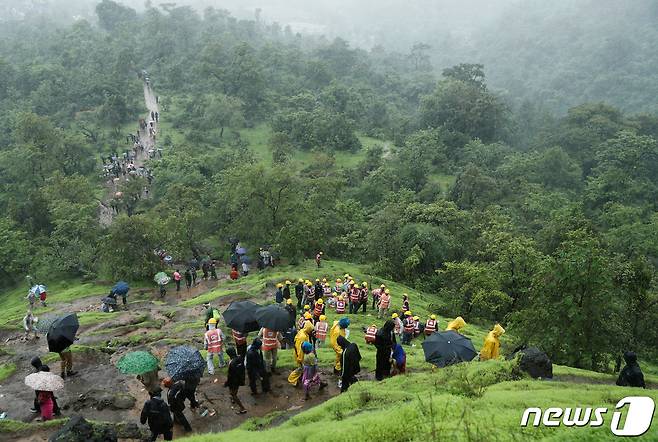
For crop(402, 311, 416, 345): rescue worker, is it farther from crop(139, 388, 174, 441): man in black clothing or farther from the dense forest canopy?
crop(139, 388, 174, 441): man in black clothing

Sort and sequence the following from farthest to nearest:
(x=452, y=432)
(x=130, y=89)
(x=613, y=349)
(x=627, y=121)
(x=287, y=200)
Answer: (x=130, y=89)
(x=627, y=121)
(x=287, y=200)
(x=613, y=349)
(x=452, y=432)

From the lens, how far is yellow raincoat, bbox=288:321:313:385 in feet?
40.7

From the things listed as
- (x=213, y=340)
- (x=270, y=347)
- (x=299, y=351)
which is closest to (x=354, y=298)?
(x=270, y=347)

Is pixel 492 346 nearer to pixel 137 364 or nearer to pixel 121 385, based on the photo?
pixel 137 364

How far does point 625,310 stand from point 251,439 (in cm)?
1541

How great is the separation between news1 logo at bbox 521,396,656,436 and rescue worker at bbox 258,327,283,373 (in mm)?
7327

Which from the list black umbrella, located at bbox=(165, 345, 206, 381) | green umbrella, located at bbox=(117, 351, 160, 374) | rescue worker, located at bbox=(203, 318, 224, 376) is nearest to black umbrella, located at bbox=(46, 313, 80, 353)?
green umbrella, located at bbox=(117, 351, 160, 374)

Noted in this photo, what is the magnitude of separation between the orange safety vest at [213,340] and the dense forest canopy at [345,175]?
9.49 meters

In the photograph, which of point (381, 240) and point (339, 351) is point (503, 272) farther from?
point (339, 351)

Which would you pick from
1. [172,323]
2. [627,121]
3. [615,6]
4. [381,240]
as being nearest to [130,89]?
[381,240]

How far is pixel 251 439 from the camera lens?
8.49 m

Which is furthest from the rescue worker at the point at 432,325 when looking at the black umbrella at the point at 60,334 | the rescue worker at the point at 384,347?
the black umbrella at the point at 60,334

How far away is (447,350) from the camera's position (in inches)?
472

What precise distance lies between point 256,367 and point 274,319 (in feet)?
4.29
